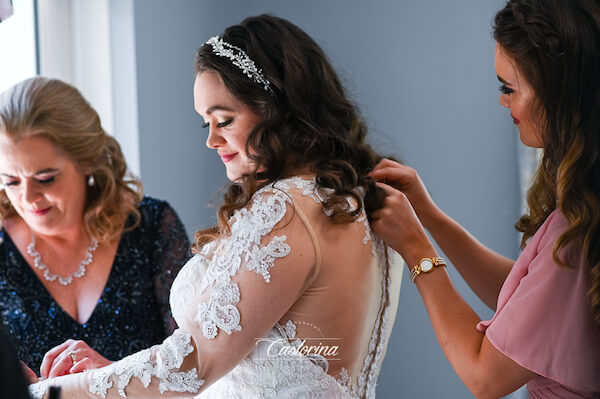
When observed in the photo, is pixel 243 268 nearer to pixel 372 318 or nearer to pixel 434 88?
pixel 372 318

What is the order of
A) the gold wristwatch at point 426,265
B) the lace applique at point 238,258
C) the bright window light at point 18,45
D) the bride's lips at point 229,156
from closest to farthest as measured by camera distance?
the lace applique at point 238,258, the gold wristwatch at point 426,265, the bride's lips at point 229,156, the bright window light at point 18,45

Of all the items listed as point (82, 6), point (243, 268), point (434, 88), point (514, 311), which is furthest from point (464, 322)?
point (82, 6)

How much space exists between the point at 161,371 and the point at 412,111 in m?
1.78

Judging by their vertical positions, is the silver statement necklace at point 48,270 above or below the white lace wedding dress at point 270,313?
below

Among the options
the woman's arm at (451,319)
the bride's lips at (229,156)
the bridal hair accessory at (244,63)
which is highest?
the bridal hair accessory at (244,63)

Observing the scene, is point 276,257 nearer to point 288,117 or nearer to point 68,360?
point 288,117

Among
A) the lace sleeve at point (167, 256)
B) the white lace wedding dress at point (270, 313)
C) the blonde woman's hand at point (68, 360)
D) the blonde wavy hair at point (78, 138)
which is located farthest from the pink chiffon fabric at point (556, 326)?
the blonde wavy hair at point (78, 138)

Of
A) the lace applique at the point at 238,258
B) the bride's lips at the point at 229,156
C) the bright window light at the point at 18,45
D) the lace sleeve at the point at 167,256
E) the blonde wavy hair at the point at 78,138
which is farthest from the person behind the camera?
the bright window light at the point at 18,45

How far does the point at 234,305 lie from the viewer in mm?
1088

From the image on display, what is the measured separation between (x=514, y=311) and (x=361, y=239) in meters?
0.32

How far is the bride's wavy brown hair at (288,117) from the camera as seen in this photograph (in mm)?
1249

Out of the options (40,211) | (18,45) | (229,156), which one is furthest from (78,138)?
(18,45)

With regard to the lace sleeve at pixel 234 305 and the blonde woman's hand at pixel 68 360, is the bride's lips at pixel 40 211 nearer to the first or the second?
the blonde woman's hand at pixel 68 360

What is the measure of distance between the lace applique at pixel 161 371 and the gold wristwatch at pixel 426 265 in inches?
17.3
